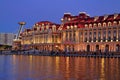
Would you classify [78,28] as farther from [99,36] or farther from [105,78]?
[105,78]

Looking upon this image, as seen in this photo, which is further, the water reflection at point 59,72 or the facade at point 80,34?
the facade at point 80,34

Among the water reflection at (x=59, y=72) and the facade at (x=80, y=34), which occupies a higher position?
the facade at (x=80, y=34)

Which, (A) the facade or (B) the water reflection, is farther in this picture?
(A) the facade

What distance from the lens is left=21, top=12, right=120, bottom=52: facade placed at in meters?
119

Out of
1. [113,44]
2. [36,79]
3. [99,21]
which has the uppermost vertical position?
[99,21]

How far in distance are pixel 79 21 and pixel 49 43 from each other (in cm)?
2170

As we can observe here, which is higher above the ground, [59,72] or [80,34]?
[80,34]

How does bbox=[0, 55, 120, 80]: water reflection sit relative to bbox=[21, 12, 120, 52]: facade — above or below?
below

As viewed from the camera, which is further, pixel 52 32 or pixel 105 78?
pixel 52 32

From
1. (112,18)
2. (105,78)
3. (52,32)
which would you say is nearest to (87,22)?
(112,18)

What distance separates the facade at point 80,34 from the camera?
119 meters

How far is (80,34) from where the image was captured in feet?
435

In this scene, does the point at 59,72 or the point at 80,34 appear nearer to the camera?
the point at 59,72

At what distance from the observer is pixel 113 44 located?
117312 millimetres
